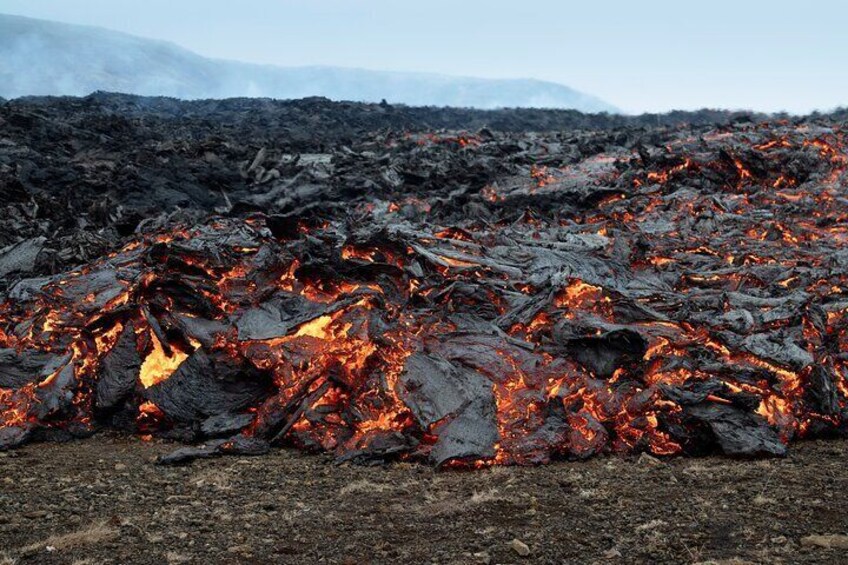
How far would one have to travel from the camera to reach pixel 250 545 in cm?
432

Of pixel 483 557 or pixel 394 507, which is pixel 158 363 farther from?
pixel 483 557

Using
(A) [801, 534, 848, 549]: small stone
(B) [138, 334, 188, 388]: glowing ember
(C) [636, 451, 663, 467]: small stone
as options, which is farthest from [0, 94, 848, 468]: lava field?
(A) [801, 534, 848, 549]: small stone

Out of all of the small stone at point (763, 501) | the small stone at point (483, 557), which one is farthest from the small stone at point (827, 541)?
the small stone at point (483, 557)

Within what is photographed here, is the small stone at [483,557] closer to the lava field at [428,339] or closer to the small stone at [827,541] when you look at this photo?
the lava field at [428,339]

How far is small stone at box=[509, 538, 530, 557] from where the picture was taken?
4145mm

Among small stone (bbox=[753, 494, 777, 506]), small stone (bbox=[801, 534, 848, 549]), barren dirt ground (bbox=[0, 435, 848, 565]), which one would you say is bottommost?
barren dirt ground (bbox=[0, 435, 848, 565])

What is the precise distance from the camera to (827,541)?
4.09m

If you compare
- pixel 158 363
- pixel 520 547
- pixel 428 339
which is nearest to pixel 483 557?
pixel 520 547

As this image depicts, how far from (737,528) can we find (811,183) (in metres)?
14.9

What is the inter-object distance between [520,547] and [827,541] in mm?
1914

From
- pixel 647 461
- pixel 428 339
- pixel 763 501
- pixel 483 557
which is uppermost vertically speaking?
pixel 428 339

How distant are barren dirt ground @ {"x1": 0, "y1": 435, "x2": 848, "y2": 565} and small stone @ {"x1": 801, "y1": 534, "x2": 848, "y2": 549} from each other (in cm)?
1

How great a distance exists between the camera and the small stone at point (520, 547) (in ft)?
13.6

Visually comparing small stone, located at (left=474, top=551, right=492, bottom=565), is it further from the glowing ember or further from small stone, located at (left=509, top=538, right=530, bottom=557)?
the glowing ember
